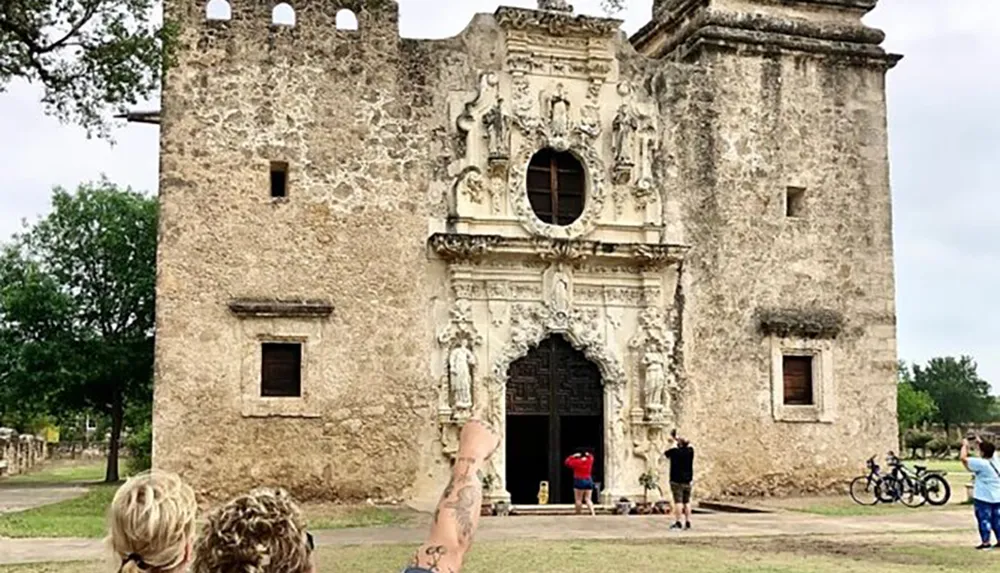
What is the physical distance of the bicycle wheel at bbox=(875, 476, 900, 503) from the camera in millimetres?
19047

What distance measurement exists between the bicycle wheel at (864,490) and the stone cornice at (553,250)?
4.60 m

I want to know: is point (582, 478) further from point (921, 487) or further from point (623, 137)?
point (921, 487)

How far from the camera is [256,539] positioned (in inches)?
117

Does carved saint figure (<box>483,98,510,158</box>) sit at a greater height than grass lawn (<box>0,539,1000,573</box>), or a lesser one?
greater

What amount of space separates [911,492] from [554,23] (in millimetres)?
9022

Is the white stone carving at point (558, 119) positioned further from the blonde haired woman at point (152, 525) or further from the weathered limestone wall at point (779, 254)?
the blonde haired woman at point (152, 525)

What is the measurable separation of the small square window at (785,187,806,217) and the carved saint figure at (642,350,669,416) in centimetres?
354

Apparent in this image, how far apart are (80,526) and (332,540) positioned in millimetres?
3848

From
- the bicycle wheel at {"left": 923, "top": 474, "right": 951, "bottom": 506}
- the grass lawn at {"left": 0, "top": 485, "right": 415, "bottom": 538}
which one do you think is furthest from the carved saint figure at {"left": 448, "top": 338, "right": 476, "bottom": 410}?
the bicycle wheel at {"left": 923, "top": 474, "right": 951, "bottom": 506}

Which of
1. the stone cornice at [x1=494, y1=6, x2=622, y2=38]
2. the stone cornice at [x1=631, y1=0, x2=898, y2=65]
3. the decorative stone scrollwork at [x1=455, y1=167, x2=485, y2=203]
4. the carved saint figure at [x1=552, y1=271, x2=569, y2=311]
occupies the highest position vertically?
the stone cornice at [x1=631, y1=0, x2=898, y2=65]

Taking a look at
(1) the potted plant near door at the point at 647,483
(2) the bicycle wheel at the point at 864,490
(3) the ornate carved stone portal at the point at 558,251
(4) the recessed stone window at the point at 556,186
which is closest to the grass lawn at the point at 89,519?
(3) the ornate carved stone portal at the point at 558,251

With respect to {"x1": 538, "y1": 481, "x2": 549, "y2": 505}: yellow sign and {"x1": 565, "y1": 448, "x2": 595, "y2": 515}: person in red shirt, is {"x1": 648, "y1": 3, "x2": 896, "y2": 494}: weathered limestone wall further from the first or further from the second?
{"x1": 538, "y1": 481, "x2": 549, "y2": 505}: yellow sign

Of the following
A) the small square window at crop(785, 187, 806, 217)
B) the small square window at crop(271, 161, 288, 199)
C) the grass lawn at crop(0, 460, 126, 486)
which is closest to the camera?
the small square window at crop(271, 161, 288, 199)

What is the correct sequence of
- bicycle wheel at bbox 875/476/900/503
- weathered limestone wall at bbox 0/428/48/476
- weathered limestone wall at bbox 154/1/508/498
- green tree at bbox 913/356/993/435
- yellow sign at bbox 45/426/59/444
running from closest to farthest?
weathered limestone wall at bbox 154/1/508/498, bicycle wheel at bbox 875/476/900/503, weathered limestone wall at bbox 0/428/48/476, yellow sign at bbox 45/426/59/444, green tree at bbox 913/356/993/435
